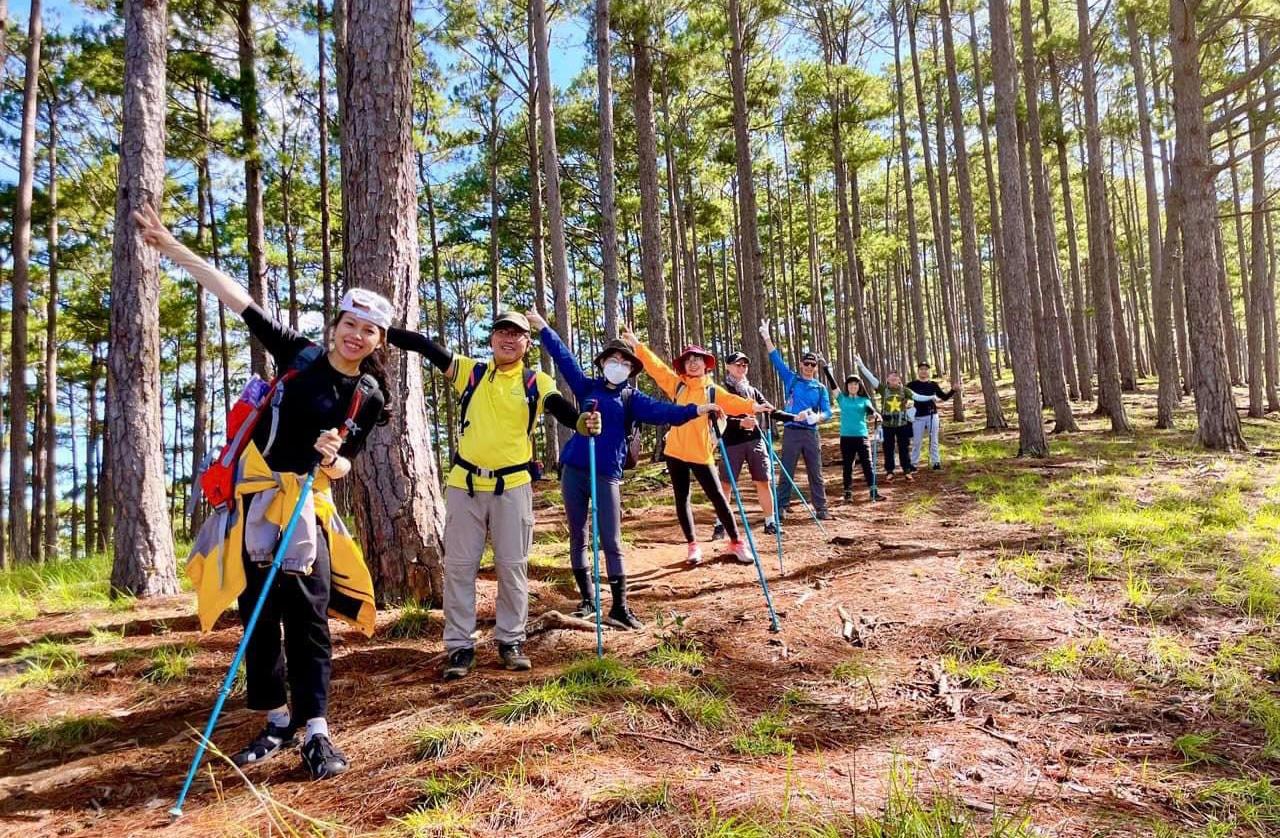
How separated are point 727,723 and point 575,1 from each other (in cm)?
1574

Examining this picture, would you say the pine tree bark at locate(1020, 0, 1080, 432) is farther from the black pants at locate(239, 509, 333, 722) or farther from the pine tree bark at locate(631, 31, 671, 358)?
the black pants at locate(239, 509, 333, 722)

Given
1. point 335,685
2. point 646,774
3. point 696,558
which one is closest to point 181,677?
point 335,685

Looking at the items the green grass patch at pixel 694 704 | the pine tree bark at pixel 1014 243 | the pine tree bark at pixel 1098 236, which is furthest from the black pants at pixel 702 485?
the pine tree bark at pixel 1098 236

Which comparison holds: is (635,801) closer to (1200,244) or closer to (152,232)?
(152,232)

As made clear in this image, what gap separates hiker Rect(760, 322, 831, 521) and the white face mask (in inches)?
150

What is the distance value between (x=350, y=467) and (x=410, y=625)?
1557 millimetres

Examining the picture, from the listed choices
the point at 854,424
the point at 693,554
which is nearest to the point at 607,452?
the point at 693,554

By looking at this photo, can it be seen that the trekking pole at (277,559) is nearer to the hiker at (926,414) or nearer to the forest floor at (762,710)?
the forest floor at (762,710)

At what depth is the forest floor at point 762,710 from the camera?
7.66 ft

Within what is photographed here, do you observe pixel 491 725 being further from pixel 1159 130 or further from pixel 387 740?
pixel 1159 130

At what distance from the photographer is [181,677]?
13.0 ft

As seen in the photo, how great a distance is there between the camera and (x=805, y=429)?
321 inches

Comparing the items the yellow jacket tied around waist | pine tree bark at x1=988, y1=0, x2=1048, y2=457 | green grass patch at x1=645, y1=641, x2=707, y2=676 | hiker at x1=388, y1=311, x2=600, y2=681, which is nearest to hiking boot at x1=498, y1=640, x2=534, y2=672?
hiker at x1=388, y1=311, x2=600, y2=681

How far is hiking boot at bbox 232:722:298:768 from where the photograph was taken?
2.79 metres
